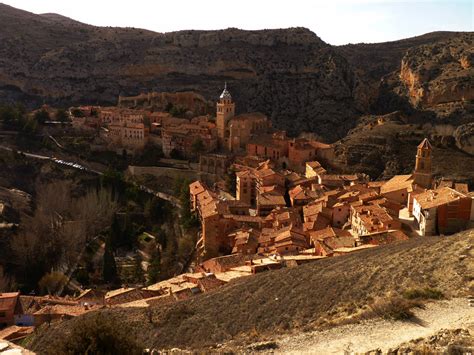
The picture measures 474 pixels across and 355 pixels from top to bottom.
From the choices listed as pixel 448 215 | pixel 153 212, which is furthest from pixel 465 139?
pixel 153 212

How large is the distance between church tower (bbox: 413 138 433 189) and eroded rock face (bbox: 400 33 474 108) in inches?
1341

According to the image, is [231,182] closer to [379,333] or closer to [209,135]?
[209,135]

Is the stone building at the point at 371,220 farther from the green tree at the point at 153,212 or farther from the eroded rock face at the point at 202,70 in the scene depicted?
the eroded rock face at the point at 202,70

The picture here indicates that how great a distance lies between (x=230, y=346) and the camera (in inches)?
540

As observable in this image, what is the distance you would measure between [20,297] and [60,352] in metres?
14.2

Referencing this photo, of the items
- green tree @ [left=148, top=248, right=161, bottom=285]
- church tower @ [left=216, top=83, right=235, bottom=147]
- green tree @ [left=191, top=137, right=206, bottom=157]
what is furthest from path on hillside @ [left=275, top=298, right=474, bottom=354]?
church tower @ [left=216, top=83, right=235, bottom=147]

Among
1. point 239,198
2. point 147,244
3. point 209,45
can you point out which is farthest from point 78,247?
point 209,45

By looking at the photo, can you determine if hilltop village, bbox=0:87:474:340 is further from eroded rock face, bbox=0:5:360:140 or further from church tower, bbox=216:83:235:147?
eroded rock face, bbox=0:5:360:140

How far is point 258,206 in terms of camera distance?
3478cm

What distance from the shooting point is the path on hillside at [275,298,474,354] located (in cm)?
1209

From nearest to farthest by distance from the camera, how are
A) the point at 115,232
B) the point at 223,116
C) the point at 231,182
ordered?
the point at 115,232 → the point at 231,182 → the point at 223,116

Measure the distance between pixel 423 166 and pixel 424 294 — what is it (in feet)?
62.1

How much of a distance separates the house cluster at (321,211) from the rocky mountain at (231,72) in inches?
1109

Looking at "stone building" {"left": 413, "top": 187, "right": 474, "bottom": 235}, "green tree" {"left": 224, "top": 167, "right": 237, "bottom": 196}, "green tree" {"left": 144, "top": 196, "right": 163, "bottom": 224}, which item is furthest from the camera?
"green tree" {"left": 224, "top": 167, "right": 237, "bottom": 196}
